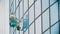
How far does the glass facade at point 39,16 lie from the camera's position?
908 mm

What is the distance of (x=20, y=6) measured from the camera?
116cm

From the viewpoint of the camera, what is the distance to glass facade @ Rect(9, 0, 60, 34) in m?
0.91

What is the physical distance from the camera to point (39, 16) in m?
0.97
